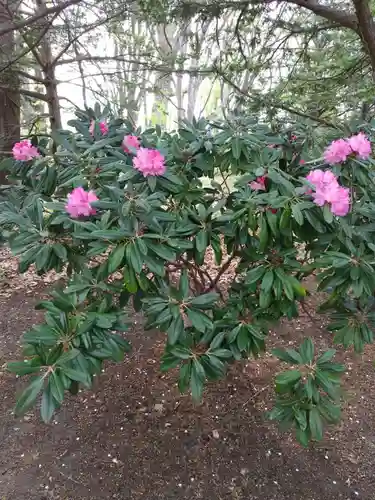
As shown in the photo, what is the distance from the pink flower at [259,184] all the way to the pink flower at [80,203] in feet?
1.50

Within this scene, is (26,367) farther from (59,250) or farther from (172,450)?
(172,450)

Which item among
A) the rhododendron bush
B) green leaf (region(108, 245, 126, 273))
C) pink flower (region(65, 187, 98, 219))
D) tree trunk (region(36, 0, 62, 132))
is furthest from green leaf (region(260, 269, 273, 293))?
tree trunk (region(36, 0, 62, 132))

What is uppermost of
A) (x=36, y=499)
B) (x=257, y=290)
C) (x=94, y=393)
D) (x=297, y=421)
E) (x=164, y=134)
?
(x=164, y=134)

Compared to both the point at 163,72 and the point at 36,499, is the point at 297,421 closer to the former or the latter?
the point at 36,499

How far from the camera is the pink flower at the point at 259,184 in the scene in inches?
46.2

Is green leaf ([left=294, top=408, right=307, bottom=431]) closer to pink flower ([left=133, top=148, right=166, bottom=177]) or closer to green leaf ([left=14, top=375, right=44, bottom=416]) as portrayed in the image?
green leaf ([left=14, top=375, right=44, bottom=416])

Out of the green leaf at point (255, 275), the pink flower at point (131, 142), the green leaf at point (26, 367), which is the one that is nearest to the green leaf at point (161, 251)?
the green leaf at point (255, 275)

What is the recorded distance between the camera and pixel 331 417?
1060mm

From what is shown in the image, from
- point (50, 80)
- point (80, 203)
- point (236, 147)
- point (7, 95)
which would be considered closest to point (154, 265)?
point (80, 203)

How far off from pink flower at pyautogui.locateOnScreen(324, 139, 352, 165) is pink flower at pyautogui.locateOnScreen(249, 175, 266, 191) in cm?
18

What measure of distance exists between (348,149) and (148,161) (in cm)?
54

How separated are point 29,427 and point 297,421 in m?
1.37

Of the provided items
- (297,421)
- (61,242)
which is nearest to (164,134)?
(61,242)

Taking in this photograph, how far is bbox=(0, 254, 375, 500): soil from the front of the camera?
159 centimetres
